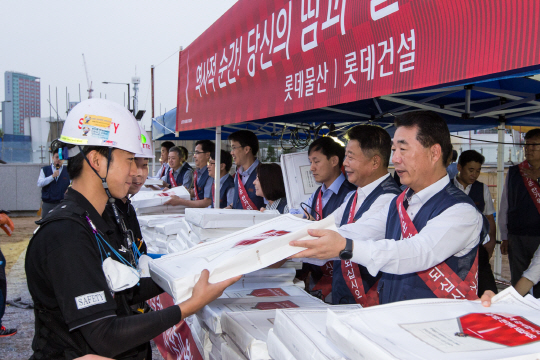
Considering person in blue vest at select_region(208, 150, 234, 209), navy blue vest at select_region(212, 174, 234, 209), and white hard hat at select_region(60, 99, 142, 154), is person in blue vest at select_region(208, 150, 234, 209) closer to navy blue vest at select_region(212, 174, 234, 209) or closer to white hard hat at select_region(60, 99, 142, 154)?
navy blue vest at select_region(212, 174, 234, 209)

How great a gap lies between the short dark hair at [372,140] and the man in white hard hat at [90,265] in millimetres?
1498

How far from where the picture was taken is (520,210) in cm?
476

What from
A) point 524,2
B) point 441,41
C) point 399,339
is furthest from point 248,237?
point 524,2

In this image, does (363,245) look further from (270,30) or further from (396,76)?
(270,30)

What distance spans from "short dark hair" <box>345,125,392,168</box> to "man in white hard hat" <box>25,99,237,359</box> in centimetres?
150

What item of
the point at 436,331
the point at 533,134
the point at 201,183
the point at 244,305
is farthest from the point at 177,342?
the point at 533,134

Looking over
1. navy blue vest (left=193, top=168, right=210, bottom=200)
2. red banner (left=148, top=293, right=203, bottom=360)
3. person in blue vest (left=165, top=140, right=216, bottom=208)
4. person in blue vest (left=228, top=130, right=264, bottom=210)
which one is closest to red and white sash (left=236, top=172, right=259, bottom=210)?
person in blue vest (left=228, top=130, right=264, bottom=210)

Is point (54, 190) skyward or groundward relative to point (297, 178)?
groundward

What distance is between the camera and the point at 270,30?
10.3ft

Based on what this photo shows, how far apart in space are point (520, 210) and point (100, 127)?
4638 mm

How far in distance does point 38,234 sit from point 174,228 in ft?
8.07

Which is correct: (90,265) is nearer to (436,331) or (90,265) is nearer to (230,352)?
(230,352)

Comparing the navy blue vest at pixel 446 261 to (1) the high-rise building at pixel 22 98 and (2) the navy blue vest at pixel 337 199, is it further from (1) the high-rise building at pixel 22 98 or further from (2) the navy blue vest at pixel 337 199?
(1) the high-rise building at pixel 22 98

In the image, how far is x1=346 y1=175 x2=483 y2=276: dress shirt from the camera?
172cm
